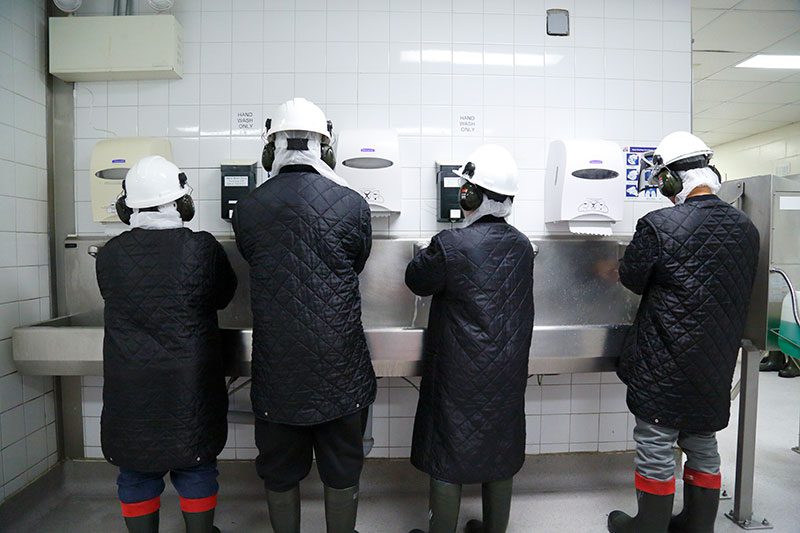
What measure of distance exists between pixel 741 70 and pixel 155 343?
5.37 metres

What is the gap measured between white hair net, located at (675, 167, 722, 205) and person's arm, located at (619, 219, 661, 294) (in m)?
0.22

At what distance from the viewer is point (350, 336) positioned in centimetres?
156

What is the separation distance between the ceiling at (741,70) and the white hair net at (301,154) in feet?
9.77

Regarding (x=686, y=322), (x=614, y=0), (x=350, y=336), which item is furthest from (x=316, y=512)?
(x=614, y=0)

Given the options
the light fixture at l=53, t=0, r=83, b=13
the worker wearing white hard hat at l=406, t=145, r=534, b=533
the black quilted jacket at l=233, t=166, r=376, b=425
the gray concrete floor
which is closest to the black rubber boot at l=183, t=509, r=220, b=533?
the gray concrete floor

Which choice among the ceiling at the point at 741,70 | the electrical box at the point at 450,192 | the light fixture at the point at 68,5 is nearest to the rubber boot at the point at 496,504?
the electrical box at the point at 450,192

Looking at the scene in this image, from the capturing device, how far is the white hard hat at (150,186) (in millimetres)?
1636

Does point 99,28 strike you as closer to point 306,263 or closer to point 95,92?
point 95,92

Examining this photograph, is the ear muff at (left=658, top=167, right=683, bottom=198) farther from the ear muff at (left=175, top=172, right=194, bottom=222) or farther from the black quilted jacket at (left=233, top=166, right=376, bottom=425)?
the ear muff at (left=175, top=172, right=194, bottom=222)

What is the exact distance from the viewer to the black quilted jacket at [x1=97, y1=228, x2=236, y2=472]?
1.55 m

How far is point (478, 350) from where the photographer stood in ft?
5.21

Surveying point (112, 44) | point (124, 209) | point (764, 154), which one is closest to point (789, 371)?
point (764, 154)

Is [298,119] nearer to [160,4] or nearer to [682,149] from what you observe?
[160,4]

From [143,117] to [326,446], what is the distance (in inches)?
82.2
